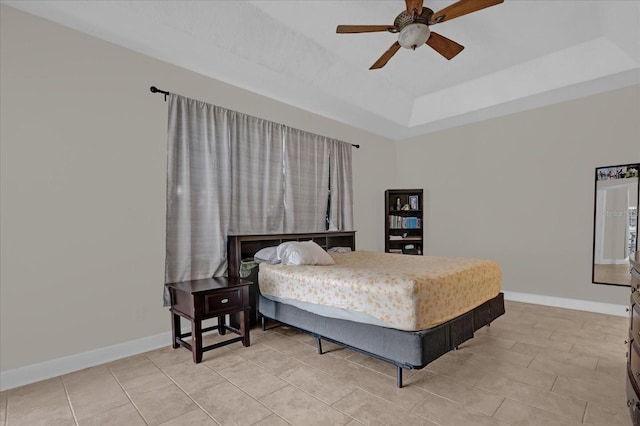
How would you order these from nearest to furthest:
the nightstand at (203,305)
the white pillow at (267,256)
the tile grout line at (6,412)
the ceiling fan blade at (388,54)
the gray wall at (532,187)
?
the tile grout line at (6,412), the nightstand at (203,305), the ceiling fan blade at (388,54), the white pillow at (267,256), the gray wall at (532,187)

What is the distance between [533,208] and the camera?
4.80 metres

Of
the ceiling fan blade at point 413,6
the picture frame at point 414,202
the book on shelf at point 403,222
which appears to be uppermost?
the ceiling fan blade at point 413,6

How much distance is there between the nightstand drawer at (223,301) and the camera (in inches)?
113

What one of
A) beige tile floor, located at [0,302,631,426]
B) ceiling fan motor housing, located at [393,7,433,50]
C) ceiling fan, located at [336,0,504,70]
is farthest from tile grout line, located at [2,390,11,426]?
ceiling fan motor housing, located at [393,7,433,50]

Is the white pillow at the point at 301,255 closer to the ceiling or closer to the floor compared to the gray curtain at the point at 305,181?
closer to the floor

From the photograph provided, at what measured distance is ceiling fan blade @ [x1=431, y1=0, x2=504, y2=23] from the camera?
232 centimetres

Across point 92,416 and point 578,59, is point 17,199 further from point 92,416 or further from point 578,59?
point 578,59

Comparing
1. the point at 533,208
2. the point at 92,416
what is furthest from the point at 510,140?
the point at 92,416

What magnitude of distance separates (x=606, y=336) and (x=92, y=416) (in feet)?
15.0

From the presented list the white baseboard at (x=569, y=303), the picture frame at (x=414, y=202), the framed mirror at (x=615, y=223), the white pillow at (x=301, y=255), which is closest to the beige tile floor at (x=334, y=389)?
the white pillow at (x=301, y=255)

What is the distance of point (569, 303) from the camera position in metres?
4.44

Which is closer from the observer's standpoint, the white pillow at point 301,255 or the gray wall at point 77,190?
the gray wall at point 77,190

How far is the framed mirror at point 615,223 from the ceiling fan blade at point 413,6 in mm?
3579

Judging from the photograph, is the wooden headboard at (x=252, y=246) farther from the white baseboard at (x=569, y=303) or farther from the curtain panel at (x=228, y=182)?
the white baseboard at (x=569, y=303)
